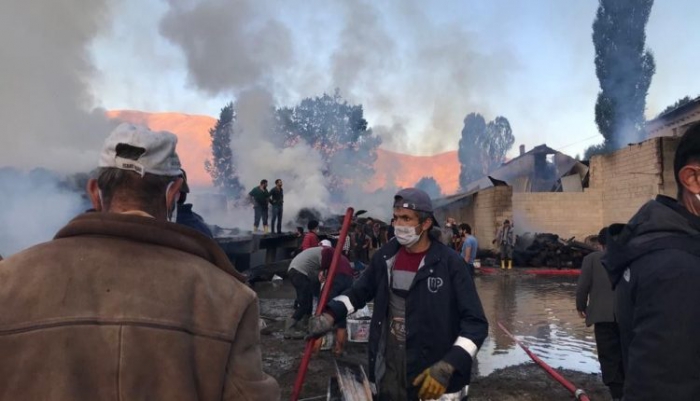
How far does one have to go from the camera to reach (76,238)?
122 cm

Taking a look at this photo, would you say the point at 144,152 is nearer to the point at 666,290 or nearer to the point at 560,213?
the point at 666,290

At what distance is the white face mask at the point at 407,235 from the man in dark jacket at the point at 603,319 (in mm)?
2389

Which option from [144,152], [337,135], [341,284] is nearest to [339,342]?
[341,284]

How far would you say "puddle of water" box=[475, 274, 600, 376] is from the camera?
6152 millimetres

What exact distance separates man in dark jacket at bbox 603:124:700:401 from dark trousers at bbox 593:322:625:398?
128 inches

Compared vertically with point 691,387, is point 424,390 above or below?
below

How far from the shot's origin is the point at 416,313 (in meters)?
2.80

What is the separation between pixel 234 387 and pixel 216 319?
0.61 feet

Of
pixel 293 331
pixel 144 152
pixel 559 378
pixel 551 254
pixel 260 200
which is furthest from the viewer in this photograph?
pixel 551 254

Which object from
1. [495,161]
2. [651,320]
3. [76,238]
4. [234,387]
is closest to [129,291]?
[76,238]

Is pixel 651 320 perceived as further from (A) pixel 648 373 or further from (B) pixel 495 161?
(B) pixel 495 161

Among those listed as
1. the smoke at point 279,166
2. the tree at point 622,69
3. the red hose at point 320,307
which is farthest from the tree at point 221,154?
the red hose at point 320,307

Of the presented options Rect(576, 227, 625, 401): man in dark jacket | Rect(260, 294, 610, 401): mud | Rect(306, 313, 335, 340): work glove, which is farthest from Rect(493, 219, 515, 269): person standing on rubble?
Rect(306, 313, 335, 340): work glove

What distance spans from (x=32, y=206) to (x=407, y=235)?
27.3ft
